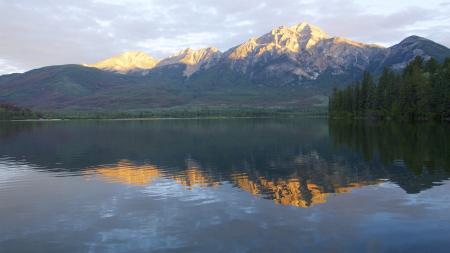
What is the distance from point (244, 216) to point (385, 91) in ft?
520

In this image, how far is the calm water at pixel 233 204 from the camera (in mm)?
24250

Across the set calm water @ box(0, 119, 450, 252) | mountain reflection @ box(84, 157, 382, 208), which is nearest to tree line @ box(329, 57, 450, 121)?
calm water @ box(0, 119, 450, 252)

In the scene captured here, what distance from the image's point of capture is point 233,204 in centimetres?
3359

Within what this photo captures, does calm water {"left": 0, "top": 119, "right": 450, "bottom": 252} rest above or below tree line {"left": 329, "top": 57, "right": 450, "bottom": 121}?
below

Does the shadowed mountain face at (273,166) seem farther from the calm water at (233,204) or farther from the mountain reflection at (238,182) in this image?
the calm water at (233,204)

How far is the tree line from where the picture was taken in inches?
5458

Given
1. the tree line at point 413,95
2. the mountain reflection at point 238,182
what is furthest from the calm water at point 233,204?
the tree line at point 413,95

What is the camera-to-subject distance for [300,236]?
81.1 ft

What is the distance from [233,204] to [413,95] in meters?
137

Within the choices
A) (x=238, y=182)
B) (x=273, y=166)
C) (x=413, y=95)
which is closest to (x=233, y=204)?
(x=238, y=182)

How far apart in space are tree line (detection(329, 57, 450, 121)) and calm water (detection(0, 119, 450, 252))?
3330 inches

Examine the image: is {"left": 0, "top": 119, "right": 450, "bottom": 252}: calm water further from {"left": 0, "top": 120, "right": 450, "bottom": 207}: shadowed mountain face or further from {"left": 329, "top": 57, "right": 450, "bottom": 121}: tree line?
{"left": 329, "top": 57, "right": 450, "bottom": 121}: tree line

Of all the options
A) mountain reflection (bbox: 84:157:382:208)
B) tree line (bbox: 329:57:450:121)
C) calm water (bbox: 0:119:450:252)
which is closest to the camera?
calm water (bbox: 0:119:450:252)

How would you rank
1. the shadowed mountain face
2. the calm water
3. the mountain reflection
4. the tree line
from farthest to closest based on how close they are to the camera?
the tree line
the shadowed mountain face
the mountain reflection
the calm water
